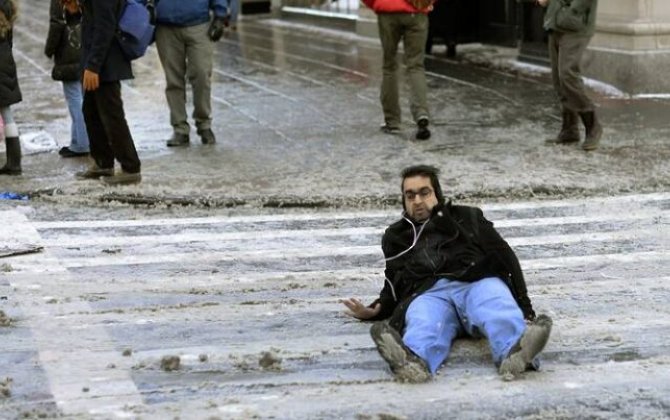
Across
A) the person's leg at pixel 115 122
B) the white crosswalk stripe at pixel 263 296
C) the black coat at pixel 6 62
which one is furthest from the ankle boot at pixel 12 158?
the white crosswalk stripe at pixel 263 296

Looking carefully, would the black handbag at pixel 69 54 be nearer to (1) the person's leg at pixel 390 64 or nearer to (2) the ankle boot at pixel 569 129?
(1) the person's leg at pixel 390 64

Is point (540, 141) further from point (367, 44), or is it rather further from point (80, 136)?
point (367, 44)

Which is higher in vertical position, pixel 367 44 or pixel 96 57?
pixel 96 57

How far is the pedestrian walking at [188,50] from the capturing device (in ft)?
35.5

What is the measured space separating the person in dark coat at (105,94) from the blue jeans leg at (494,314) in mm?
4560

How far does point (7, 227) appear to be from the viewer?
8.16 meters

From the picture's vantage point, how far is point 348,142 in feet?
36.2

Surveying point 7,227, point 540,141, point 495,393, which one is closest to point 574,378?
point 495,393

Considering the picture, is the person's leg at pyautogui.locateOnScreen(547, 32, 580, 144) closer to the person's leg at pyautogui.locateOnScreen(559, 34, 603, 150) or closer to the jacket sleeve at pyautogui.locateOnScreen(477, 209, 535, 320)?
the person's leg at pyautogui.locateOnScreen(559, 34, 603, 150)

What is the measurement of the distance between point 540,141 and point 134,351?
19.9ft

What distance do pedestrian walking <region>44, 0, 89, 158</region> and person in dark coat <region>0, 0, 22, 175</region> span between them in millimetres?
457

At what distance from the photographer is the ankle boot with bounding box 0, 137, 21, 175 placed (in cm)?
982

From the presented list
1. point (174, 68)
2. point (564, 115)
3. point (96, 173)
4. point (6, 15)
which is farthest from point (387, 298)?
point (174, 68)

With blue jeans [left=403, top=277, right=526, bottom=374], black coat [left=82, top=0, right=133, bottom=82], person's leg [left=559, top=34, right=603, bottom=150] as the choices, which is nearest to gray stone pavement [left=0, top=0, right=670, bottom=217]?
person's leg [left=559, top=34, right=603, bottom=150]
